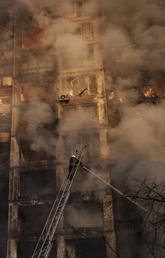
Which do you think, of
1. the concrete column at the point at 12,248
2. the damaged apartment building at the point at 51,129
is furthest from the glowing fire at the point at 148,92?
the concrete column at the point at 12,248

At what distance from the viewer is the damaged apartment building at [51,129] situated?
8.15 metres

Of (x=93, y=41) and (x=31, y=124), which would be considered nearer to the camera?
(x=31, y=124)

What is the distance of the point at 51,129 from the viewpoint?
9.37 m

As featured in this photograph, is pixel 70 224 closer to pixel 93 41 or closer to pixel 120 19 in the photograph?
pixel 93 41

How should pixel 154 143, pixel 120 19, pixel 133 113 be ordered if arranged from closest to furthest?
pixel 154 143 < pixel 133 113 < pixel 120 19

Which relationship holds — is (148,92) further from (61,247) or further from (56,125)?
(61,247)

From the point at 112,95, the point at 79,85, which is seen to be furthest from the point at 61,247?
the point at 79,85

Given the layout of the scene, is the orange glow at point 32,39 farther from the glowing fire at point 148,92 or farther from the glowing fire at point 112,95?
the glowing fire at point 148,92

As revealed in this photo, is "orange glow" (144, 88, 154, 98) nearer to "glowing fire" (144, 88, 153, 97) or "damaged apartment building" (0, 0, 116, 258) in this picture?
"glowing fire" (144, 88, 153, 97)

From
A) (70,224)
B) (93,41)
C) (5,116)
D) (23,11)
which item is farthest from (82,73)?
(70,224)

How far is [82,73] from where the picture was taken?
32.9 feet

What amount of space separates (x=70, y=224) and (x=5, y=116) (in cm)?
486

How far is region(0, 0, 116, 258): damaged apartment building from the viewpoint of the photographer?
321 inches

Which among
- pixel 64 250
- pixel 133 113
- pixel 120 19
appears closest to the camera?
pixel 64 250
